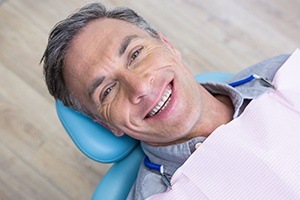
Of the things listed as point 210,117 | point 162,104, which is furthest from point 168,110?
point 210,117

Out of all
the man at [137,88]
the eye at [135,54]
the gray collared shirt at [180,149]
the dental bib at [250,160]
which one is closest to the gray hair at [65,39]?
the man at [137,88]

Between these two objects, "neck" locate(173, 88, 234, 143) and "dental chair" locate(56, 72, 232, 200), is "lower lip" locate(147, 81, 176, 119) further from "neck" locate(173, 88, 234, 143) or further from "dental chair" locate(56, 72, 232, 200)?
"dental chair" locate(56, 72, 232, 200)

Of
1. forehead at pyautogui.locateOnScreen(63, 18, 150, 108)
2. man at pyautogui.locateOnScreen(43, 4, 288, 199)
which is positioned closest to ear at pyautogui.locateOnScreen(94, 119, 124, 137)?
man at pyautogui.locateOnScreen(43, 4, 288, 199)

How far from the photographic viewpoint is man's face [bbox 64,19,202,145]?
3.48ft

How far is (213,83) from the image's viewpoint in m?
1.23

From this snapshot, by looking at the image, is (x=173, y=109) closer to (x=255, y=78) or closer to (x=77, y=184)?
(x=255, y=78)

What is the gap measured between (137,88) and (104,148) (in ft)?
0.86

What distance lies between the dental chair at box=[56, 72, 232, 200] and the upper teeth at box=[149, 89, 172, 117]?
0.68 feet

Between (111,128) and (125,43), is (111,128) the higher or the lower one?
the lower one

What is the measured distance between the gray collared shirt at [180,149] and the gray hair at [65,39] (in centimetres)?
20

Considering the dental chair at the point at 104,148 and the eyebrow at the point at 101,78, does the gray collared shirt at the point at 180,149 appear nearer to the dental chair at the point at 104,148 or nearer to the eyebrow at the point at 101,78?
the dental chair at the point at 104,148

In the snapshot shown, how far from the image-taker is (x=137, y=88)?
104 cm

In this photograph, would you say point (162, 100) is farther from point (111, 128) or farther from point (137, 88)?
point (111, 128)

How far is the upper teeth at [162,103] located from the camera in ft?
3.51
